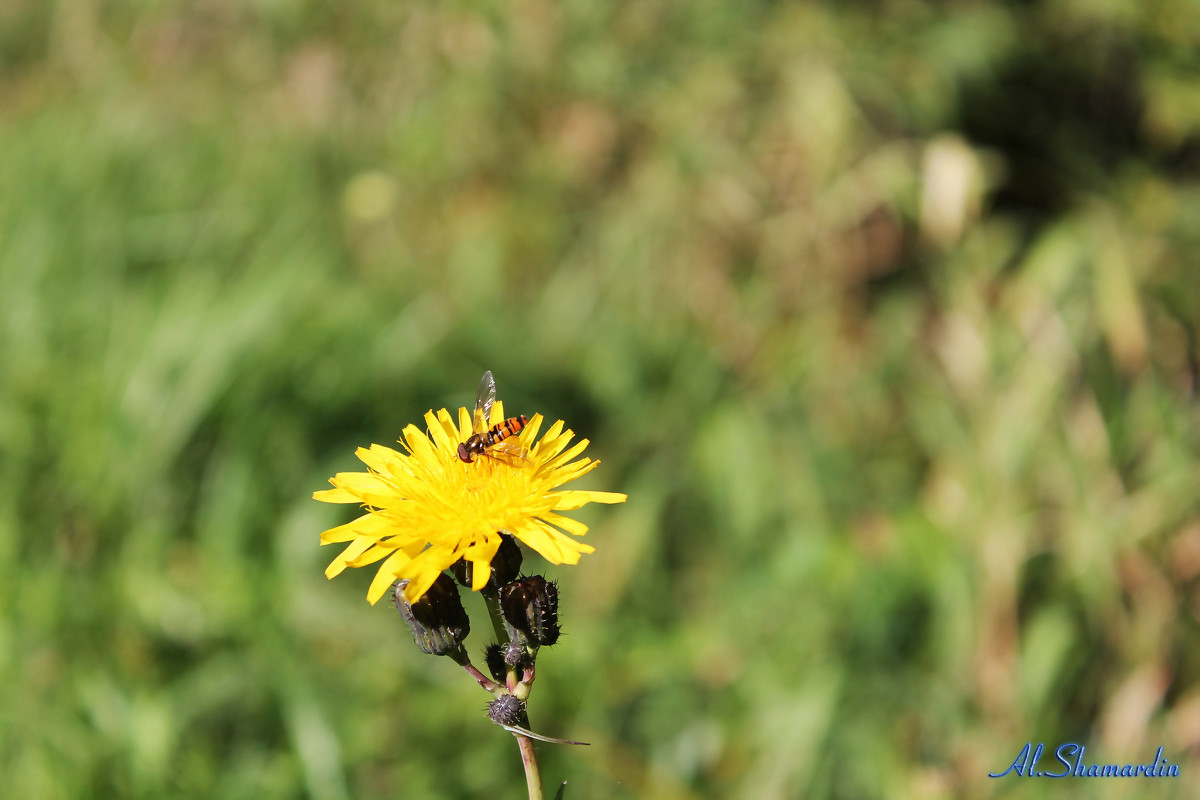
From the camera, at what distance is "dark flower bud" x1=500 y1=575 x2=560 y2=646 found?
1141 millimetres

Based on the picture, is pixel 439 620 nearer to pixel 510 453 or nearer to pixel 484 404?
pixel 510 453

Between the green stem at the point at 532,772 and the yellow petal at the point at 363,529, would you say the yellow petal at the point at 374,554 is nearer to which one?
the yellow petal at the point at 363,529

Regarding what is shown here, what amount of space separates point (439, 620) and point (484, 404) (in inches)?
20.0

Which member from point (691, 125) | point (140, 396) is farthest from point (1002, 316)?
point (140, 396)

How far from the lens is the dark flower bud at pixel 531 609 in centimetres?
114

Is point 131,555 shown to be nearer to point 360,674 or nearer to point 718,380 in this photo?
point 360,674

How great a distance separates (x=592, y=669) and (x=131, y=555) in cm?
146

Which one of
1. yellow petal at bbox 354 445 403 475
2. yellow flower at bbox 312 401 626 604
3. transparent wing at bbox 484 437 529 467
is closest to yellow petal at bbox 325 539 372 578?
yellow flower at bbox 312 401 626 604

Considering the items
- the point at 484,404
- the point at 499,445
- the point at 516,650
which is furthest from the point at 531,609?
the point at 484,404

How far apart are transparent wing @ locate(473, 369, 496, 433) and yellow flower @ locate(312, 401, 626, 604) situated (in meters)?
0.13

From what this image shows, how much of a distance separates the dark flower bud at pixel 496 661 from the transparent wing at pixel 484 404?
43cm

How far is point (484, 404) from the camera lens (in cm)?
160

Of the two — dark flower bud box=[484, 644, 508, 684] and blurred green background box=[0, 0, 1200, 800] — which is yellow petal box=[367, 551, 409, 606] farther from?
→ blurred green background box=[0, 0, 1200, 800]

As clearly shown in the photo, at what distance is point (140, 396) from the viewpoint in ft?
10.1
